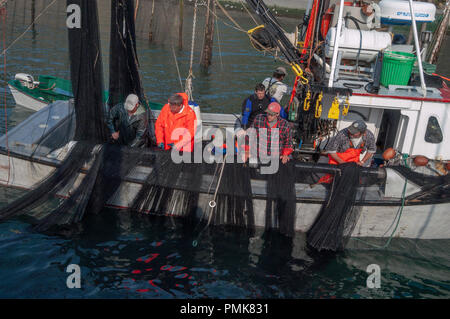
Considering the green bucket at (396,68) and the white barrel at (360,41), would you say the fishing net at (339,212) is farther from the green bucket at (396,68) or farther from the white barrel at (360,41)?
the white barrel at (360,41)

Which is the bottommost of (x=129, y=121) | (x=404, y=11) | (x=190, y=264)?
(x=190, y=264)

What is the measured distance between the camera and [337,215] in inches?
300

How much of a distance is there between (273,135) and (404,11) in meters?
3.86

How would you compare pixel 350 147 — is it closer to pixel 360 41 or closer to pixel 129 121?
pixel 360 41

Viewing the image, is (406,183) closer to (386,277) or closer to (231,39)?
(386,277)

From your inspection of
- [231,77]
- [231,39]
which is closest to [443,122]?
[231,77]

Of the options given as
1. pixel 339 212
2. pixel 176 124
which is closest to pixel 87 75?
pixel 176 124

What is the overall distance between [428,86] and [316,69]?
259cm

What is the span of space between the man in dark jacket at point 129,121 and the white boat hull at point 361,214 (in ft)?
4.03

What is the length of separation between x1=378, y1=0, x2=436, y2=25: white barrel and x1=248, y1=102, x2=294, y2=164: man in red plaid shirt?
3340 mm

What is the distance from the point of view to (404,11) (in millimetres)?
8859

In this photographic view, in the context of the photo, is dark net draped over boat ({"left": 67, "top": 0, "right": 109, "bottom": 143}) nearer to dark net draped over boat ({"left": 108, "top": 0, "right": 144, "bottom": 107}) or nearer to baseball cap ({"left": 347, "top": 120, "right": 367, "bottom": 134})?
dark net draped over boat ({"left": 108, "top": 0, "right": 144, "bottom": 107})

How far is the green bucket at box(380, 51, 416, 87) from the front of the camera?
8.26 metres

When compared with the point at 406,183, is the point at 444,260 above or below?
below
